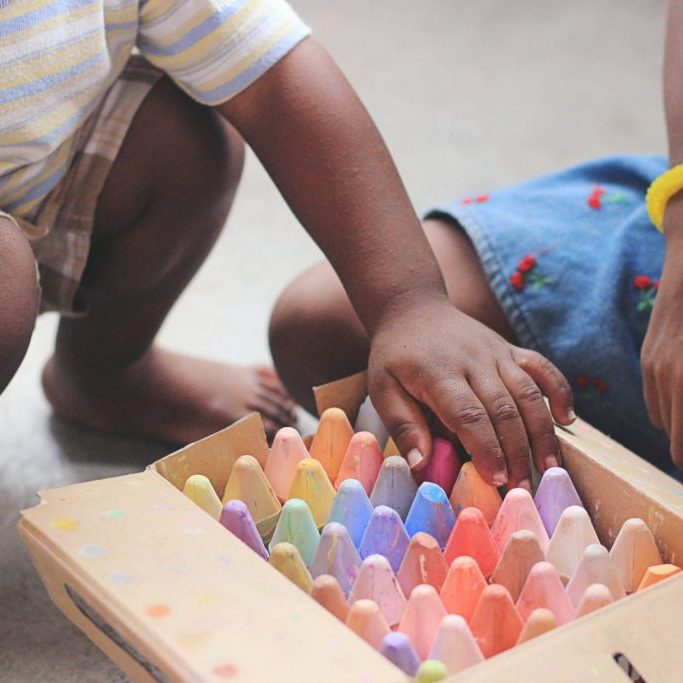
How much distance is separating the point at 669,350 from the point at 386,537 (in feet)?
0.76

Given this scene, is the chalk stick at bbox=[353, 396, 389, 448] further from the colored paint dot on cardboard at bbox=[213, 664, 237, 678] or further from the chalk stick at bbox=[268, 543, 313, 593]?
the colored paint dot on cardboard at bbox=[213, 664, 237, 678]

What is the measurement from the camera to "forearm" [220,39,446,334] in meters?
0.78

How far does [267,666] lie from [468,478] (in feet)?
A: 0.71

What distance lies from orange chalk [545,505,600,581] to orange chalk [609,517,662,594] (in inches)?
0.6

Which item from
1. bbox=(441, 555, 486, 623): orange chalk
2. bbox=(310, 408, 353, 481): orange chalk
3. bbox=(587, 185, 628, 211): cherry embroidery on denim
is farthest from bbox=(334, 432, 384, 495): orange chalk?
bbox=(587, 185, 628, 211): cherry embroidery on denim

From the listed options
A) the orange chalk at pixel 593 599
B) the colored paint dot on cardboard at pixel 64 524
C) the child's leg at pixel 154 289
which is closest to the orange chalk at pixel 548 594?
the orange chalk at pixel 593 599

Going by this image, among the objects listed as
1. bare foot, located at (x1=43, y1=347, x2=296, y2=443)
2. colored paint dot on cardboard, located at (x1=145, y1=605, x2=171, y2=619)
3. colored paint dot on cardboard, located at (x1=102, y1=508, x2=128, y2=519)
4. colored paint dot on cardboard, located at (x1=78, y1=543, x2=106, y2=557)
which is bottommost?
bare foot, located at (x1=43, y1=347, x2=296, y2=443)

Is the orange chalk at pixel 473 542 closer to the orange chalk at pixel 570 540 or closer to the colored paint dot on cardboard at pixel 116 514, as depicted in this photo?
the orange chalk at pixel 570 540

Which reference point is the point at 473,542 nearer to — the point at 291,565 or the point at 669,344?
the point at 291,565

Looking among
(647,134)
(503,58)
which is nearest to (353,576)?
(647,134)

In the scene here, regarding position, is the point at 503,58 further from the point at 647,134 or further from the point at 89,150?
the point at 89,150

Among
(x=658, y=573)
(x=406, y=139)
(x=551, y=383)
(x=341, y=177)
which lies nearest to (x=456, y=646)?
(x=658, y=573)

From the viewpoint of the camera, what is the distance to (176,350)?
3.70ft

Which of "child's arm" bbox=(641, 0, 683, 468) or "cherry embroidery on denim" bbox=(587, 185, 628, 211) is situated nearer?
"child's arm" bbox=(641, 0, 683, 468)
